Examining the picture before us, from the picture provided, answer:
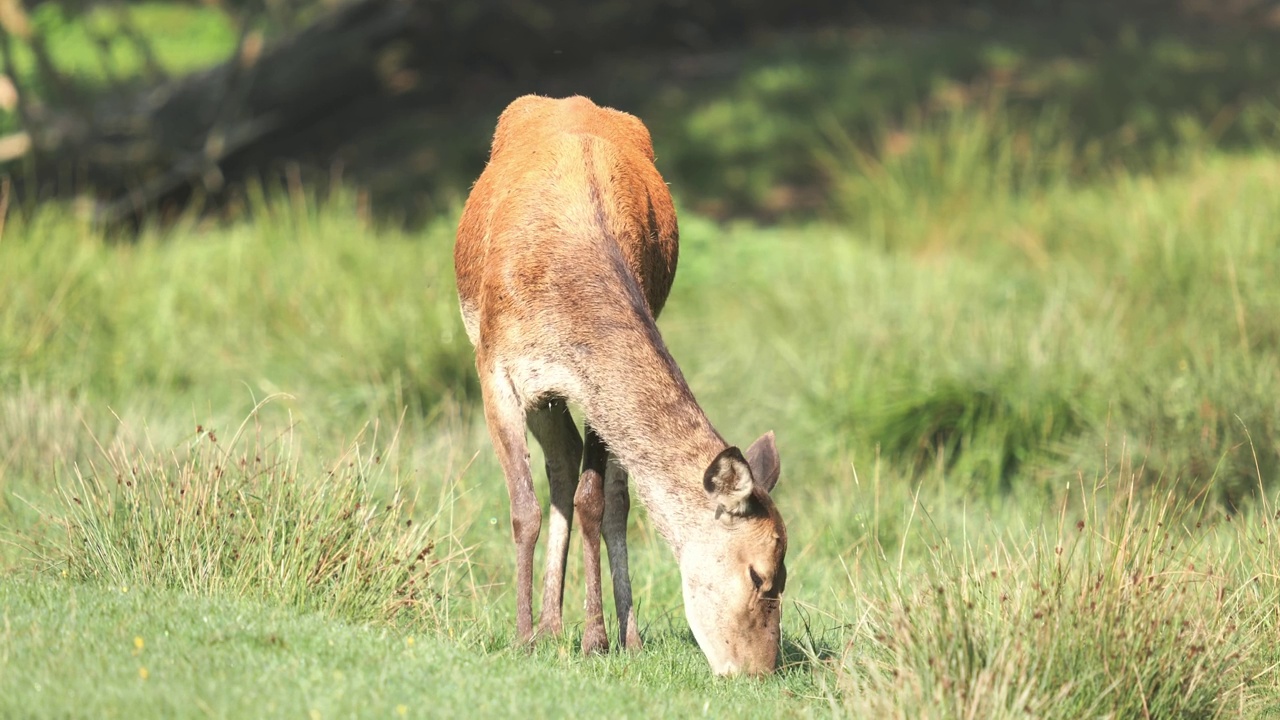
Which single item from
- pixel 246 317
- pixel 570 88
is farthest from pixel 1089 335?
pixel 570 88

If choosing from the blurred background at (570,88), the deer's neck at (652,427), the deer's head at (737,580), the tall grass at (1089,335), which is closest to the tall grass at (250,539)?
the deer's neck at (652,427)

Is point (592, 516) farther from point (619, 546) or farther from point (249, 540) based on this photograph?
point (249, 540)

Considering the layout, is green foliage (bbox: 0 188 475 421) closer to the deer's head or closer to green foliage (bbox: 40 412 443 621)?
green foliage (bbox: 40 412 443 621)

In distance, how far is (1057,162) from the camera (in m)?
14.5

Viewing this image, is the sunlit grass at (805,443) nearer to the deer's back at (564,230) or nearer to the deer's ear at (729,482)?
the deer's ear at (729,482)

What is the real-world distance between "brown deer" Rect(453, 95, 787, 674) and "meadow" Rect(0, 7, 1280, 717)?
30cm

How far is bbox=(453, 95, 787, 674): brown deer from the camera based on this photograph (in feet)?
18.5

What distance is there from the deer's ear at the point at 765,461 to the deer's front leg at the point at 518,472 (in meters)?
0.87

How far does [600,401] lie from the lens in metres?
5.83

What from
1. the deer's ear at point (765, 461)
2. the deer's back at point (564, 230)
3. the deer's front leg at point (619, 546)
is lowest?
the deer's front leg at point (619, 546)

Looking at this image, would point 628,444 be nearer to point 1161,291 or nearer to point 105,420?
point 105,420

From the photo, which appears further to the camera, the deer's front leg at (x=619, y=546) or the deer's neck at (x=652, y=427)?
the deer's front leg at (x=619, y=546)

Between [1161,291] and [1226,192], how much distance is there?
1.73m

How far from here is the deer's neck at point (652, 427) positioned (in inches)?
226
